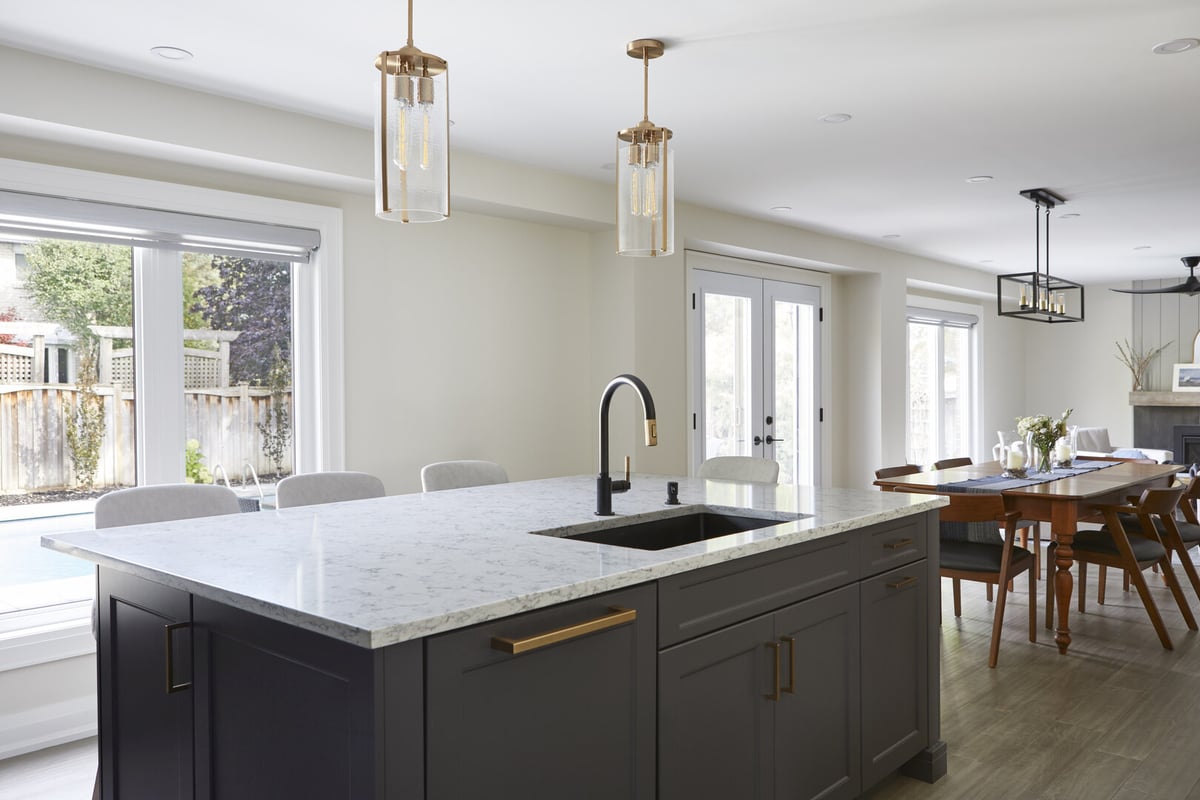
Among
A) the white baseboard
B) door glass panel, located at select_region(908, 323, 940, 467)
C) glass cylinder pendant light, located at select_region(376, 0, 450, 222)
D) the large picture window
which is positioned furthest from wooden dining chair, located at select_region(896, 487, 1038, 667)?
door glass panel, located at select_region(908, 323, 940, 467)

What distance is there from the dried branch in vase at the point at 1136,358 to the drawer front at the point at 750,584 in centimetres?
908

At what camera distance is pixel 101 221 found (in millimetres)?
3383

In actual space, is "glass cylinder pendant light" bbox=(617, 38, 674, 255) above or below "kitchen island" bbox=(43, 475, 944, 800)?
above

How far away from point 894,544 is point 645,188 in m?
1.28

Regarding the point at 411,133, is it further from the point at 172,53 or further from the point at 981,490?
the point at 981,490

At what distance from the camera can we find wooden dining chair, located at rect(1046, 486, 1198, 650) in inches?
162

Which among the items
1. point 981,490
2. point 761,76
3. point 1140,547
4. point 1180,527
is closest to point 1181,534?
point 1180,527

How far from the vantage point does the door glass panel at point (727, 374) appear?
638 centimetres

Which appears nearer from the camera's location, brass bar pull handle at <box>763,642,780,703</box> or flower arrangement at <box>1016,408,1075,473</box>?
brass bar pull handle at <box>763,642,780,703</box>

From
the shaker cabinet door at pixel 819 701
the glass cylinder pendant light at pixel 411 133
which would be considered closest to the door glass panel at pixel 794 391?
the shaker cabinet door at pixel 819 701

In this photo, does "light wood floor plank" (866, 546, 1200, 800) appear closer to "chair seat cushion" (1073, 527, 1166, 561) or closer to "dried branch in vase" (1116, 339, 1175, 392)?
"chair seat cushion" (1073, 527, 1166, 561)

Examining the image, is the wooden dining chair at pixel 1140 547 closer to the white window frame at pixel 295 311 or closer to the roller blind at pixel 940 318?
the white window frame at pixel 295 311

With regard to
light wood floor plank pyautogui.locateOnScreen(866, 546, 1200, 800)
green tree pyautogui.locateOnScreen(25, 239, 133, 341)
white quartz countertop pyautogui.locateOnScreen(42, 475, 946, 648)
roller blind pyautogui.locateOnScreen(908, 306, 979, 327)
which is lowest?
light wood floor plank pyautogui.locateOnScreen(866, 546, 1200, 800)

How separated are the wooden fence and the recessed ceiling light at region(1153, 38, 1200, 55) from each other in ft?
12.4
